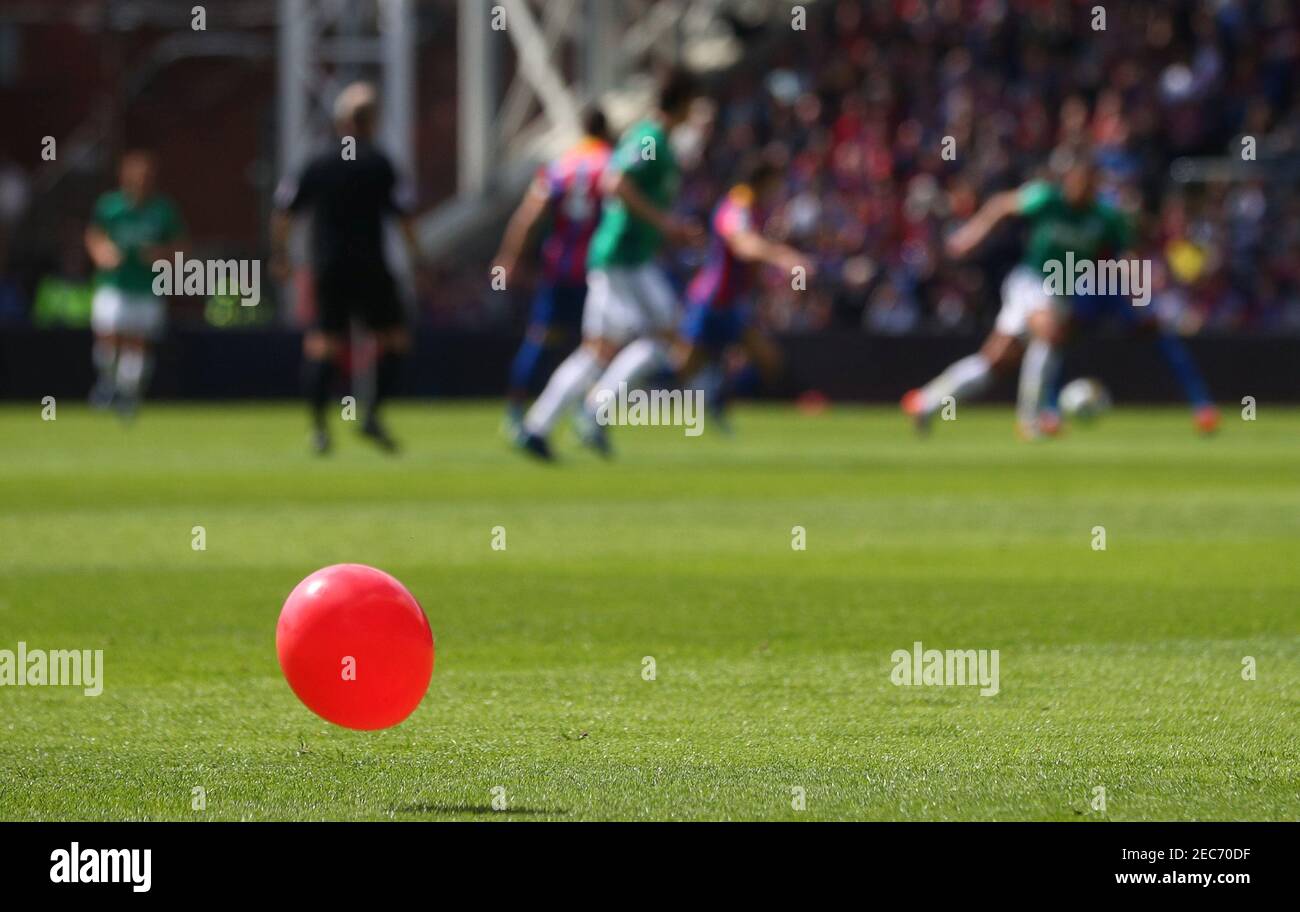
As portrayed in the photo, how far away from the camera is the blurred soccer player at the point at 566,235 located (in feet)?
60.5

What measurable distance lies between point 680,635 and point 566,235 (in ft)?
41.6

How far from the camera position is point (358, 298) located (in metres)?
17.2

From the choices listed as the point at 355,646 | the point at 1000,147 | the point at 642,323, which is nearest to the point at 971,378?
the point at 642,323

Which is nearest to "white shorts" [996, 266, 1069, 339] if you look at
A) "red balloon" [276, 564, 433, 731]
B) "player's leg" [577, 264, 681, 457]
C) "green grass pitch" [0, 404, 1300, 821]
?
"green grass pitch" [0, 404, 1300, 821]

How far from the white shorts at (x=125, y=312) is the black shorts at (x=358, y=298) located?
22.8 ft

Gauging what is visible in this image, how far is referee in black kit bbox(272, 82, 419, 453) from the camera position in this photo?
1694 cm

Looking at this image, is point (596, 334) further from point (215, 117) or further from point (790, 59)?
point (215, 117)

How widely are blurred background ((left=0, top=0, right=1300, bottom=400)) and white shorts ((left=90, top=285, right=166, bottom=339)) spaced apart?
1716 millimetres

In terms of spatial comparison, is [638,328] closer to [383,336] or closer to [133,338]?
[383,336]

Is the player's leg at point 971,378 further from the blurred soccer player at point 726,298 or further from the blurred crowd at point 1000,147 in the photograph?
the blurred crowd at point 1000,147

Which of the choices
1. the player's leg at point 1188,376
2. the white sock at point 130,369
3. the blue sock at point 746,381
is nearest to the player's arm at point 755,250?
the player's leg at point 1188,376

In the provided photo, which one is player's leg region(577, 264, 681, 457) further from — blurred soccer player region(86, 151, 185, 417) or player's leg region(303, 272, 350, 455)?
blurred soccer player region(86, 151, 185, 417)

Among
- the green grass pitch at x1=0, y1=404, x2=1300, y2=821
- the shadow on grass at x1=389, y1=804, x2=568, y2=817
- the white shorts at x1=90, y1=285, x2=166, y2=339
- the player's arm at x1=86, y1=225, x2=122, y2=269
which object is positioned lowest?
the shadow on grass at x1=389, y1=804, x2=568, y2=817

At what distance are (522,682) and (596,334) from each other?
9987 millimetres
